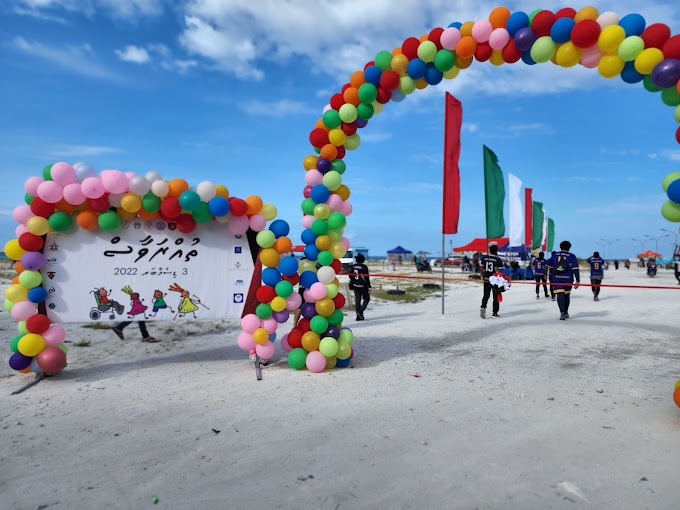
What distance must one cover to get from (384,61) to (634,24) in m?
2.83

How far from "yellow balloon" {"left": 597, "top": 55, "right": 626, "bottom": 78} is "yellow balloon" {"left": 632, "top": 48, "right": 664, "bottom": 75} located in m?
0.27

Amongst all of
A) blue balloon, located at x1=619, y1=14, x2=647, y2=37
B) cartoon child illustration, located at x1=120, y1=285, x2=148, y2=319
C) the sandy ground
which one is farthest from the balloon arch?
cartoon child illustration, located at x1=120, y1=285, x2=148, y2=319

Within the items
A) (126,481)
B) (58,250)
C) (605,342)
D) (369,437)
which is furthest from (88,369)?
(605,342)

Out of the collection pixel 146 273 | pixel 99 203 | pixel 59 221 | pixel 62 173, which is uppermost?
pixel 62 173

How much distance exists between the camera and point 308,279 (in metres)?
6.08

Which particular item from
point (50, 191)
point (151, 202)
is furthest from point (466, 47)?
point (50, 191)

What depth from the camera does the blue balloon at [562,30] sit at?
15.7ft

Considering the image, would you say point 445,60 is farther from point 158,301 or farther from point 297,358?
point 158,301

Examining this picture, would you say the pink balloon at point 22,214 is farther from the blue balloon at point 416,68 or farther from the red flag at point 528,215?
the red flag at point 528,215

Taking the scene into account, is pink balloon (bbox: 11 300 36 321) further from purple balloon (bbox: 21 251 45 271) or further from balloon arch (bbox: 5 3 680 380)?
purple balloon (bbox: 21 251 45 271)

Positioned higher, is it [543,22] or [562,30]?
[543,22]

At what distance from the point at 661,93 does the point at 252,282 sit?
5095 millimetres

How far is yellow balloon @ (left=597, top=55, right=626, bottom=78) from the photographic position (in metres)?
4.53

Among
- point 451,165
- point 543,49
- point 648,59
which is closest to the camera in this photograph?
point 648,59
